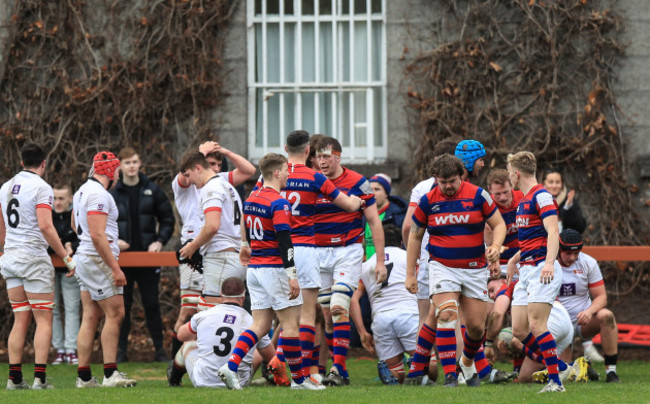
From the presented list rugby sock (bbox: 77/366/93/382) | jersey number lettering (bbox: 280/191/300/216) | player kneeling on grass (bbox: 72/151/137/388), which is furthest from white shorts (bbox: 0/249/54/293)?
jersey number lettering (bbox: 280/191/300/216)

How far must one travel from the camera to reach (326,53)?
15328 millimetres

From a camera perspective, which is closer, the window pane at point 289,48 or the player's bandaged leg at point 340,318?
the player's bandaged leg at point 340,318

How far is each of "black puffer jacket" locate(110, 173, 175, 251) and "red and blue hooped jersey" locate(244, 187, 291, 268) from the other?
12.9ft

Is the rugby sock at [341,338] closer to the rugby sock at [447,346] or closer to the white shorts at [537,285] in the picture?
the rugby sock at [447,346]

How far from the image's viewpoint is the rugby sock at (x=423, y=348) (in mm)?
10156

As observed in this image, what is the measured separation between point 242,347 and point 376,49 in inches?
250

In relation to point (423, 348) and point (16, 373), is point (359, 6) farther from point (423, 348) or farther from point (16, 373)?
point (16, 373)

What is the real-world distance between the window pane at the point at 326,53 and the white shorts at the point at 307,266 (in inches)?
205

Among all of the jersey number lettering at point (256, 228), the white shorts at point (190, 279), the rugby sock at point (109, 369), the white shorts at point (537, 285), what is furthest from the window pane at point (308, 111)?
the white shorts at point (537, 285)

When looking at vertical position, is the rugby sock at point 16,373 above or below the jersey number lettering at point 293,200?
below

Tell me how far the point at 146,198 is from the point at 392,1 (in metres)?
3.98

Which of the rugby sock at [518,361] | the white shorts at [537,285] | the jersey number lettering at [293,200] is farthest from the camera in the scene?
the rugby sock at [518,361]

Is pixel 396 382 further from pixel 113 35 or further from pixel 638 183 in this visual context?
pixel 113 35

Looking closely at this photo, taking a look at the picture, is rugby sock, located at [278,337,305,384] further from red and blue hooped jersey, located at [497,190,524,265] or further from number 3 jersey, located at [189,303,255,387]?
red and blue hooped jersey, located at [497,190,524,265]
